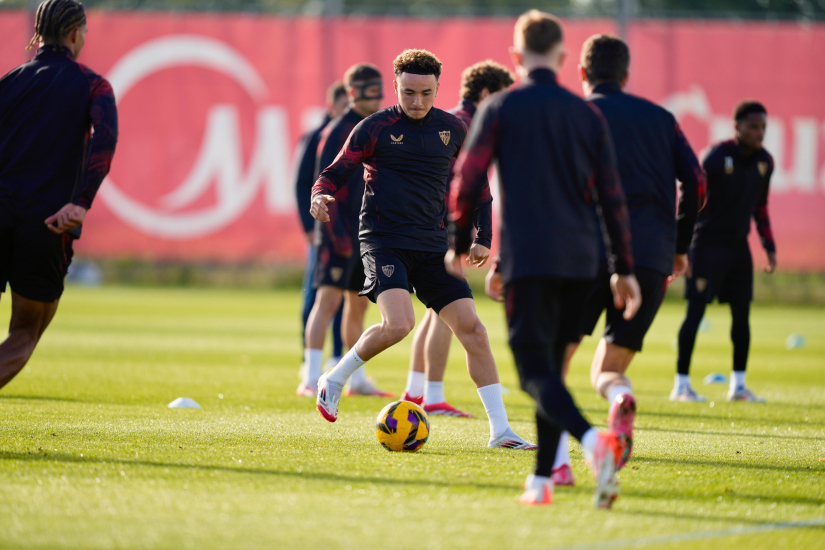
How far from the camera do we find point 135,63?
2639 centimetres

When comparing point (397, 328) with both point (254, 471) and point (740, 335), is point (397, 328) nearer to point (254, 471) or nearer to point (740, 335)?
point (254, 471)

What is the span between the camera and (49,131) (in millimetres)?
5902

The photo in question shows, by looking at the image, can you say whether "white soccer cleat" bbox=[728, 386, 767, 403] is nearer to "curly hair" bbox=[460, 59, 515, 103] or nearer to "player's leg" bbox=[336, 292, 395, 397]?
"player's leg" bbox=[336, 292, 395, 397]

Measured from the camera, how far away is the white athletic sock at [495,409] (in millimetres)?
6344

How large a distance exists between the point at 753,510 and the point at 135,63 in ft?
79.6

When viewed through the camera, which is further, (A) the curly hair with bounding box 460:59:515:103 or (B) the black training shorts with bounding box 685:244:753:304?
(B) the black training shorts with bounding box 685:244:753:304

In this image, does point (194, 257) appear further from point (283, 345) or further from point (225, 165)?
point (283, 345)

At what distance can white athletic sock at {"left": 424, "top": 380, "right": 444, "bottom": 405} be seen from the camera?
7840mm

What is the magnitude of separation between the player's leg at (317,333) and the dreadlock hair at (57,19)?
12.3ft

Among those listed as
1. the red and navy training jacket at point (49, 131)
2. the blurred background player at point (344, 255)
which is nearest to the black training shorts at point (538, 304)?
the red and navy training jacket at point (49, 131)

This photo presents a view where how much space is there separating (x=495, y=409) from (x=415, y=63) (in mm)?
2172

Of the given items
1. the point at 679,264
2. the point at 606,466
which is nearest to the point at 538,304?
the point at 606,466

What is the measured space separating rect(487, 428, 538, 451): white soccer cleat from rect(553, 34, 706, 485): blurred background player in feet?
3.02

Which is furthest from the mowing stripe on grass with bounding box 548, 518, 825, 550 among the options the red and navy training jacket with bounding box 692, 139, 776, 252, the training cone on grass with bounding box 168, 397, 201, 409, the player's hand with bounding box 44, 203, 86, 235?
the red and navy training jacket with bounding box 692, 139, 776, 252
